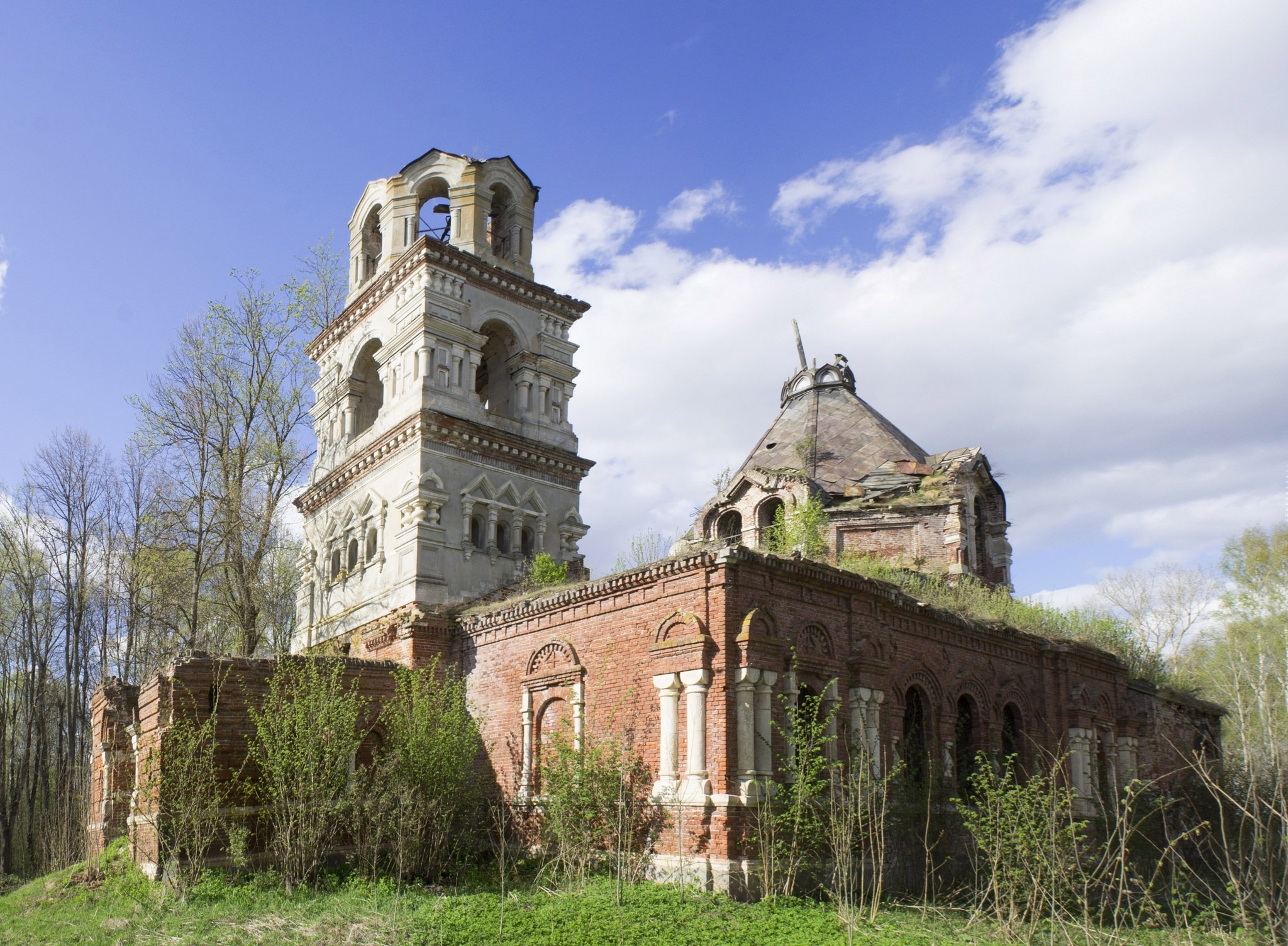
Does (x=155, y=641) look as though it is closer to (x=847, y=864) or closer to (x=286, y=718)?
(x=286, y=718)

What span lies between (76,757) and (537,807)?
54.2 ft

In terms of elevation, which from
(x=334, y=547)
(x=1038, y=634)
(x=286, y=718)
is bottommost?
(x=286, y=718)

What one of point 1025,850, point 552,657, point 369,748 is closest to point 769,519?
point 552,657

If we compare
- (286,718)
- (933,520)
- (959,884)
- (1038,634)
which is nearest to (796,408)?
(933,520)

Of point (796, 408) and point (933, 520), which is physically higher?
point (796, 408)

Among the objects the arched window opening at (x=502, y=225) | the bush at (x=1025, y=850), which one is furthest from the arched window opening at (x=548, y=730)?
the arched window opening at (x=502, y=225)

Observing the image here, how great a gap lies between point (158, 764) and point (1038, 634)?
1373cm

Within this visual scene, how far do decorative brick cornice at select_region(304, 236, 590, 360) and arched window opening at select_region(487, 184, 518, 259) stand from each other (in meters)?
0.96

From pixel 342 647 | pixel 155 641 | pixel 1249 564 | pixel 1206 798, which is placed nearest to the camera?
pixel 342 647

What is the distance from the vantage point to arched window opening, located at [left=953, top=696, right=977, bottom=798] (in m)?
15.0

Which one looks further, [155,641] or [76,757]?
[155,641]

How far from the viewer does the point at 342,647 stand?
16922 mm

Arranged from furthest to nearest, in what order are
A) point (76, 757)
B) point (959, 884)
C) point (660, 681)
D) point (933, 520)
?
1. point (76, 757)
2. point (933, 520)
3. point (959, 884)
4. point (660, 681)

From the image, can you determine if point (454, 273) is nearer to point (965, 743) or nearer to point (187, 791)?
point (187, 791)
